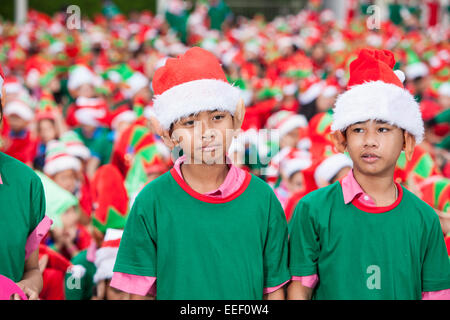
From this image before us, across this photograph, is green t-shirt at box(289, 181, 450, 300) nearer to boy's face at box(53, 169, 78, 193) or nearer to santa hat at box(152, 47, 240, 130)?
santa hat at box(152, 47, 240, 130)

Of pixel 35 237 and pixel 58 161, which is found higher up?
pixel 58 161

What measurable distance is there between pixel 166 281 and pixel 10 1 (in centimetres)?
2862

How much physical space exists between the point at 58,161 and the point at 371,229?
A: 154 inches

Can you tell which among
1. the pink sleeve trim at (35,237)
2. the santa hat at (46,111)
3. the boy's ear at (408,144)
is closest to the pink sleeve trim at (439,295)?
the boy's ear at (408,144)

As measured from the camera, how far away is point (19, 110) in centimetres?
745

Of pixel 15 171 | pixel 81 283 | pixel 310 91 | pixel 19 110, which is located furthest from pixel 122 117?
pixel 15 171

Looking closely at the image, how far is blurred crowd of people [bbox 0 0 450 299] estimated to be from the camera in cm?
447

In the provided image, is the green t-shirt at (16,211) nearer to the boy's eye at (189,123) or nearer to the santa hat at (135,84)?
the boy's eye at (189,123)

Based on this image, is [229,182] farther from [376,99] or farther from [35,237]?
[35,237]

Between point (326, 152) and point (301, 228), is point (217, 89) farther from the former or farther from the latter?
point (326, 152)

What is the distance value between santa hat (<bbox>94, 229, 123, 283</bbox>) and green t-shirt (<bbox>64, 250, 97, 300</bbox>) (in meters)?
0.12

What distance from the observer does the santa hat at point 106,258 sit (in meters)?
3.87

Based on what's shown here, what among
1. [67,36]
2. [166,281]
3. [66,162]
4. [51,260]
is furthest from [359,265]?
[67,36]

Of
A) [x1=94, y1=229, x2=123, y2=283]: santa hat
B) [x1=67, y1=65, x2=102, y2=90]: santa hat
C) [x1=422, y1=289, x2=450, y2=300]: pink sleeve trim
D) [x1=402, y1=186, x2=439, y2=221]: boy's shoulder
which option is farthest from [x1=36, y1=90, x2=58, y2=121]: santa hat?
[x1=422, y1=289, x2=450, y2=300]: pink sleeve trim
